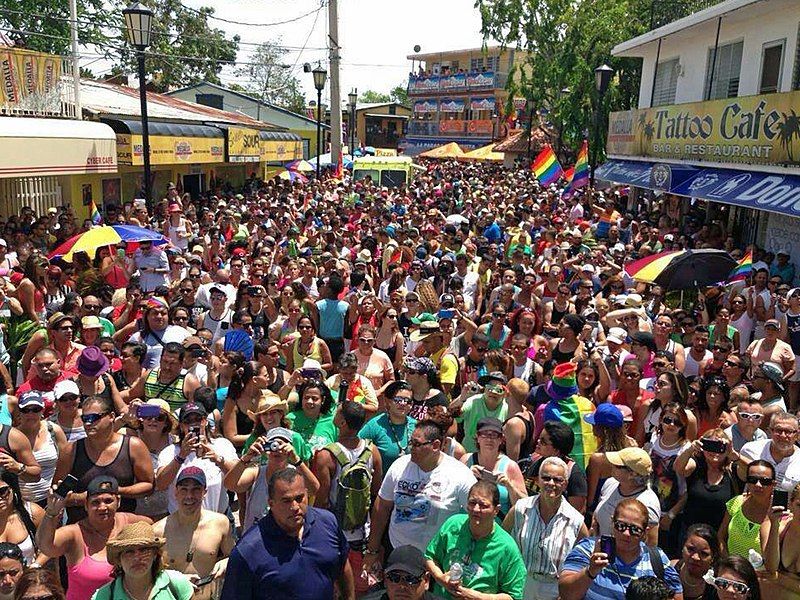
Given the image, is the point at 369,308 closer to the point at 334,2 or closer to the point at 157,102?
the point at 157,102

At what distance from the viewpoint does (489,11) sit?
44312 mm

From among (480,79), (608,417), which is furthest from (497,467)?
(480,79)

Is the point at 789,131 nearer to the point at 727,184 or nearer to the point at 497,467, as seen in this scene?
the point at 727,184

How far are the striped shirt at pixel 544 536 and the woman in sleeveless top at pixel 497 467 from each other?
28 cm

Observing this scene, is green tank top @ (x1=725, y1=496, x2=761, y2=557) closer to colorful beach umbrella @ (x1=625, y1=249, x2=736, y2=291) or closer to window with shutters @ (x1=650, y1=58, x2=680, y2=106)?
colorful beach umbrella @ (x1=625, y1=249, x2=736, y2=291)

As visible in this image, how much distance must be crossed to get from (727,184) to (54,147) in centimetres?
1257

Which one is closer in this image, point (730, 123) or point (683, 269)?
point (683, 269)

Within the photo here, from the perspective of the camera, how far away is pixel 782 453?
5.02 m

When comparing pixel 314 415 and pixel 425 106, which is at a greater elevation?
pixel 425 106

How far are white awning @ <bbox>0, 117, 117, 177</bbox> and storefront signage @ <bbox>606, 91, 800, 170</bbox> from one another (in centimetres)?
1259

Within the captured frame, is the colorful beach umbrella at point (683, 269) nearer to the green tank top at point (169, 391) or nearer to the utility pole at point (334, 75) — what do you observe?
the green tank top at point (169, 391)

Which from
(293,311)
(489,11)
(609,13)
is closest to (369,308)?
(293,311)

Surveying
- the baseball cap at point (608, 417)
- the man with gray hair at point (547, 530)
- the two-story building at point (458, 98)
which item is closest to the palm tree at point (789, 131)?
the baseball cap at point (608, 417)

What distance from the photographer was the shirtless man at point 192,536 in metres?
4.06
